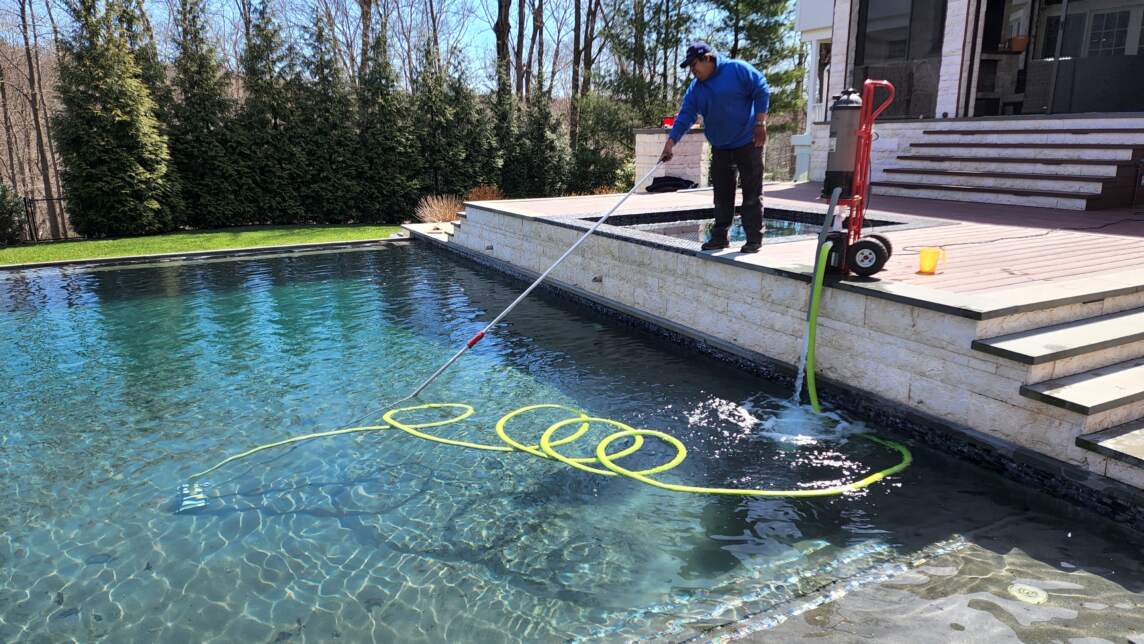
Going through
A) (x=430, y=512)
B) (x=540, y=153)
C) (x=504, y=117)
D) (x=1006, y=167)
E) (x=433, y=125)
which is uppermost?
(x=504, y=117)

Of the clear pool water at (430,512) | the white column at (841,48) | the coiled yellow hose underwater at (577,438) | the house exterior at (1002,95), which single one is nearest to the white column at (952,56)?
the house exterior at (1002,95)

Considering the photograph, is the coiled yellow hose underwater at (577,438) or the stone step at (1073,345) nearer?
the stone step at (1073,345)

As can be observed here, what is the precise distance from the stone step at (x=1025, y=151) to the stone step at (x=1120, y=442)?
7200 millimetres

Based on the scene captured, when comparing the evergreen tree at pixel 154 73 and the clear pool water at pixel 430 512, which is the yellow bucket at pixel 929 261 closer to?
the clear pool water at pixel 430 512

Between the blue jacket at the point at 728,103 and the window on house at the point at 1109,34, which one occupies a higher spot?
the window on house at the point at 1109,34

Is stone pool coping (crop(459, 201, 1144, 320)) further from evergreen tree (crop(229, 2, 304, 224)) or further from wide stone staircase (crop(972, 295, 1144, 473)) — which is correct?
evergreen tree (crop(229, 2, 304, 224))

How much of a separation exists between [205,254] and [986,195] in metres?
11.8

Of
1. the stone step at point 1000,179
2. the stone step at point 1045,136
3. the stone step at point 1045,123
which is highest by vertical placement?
the stone step at point 1045,123

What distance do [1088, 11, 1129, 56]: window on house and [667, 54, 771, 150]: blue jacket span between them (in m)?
11.1

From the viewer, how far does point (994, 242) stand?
21.4ft

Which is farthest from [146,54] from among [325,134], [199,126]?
[325,134]

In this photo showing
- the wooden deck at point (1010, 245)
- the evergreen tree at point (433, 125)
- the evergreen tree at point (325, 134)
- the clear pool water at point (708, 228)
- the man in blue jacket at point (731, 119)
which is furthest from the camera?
the evergreen tree at point (433, 125)

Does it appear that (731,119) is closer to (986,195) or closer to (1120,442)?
(1120,442)

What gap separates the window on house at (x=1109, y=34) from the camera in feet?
41.9
